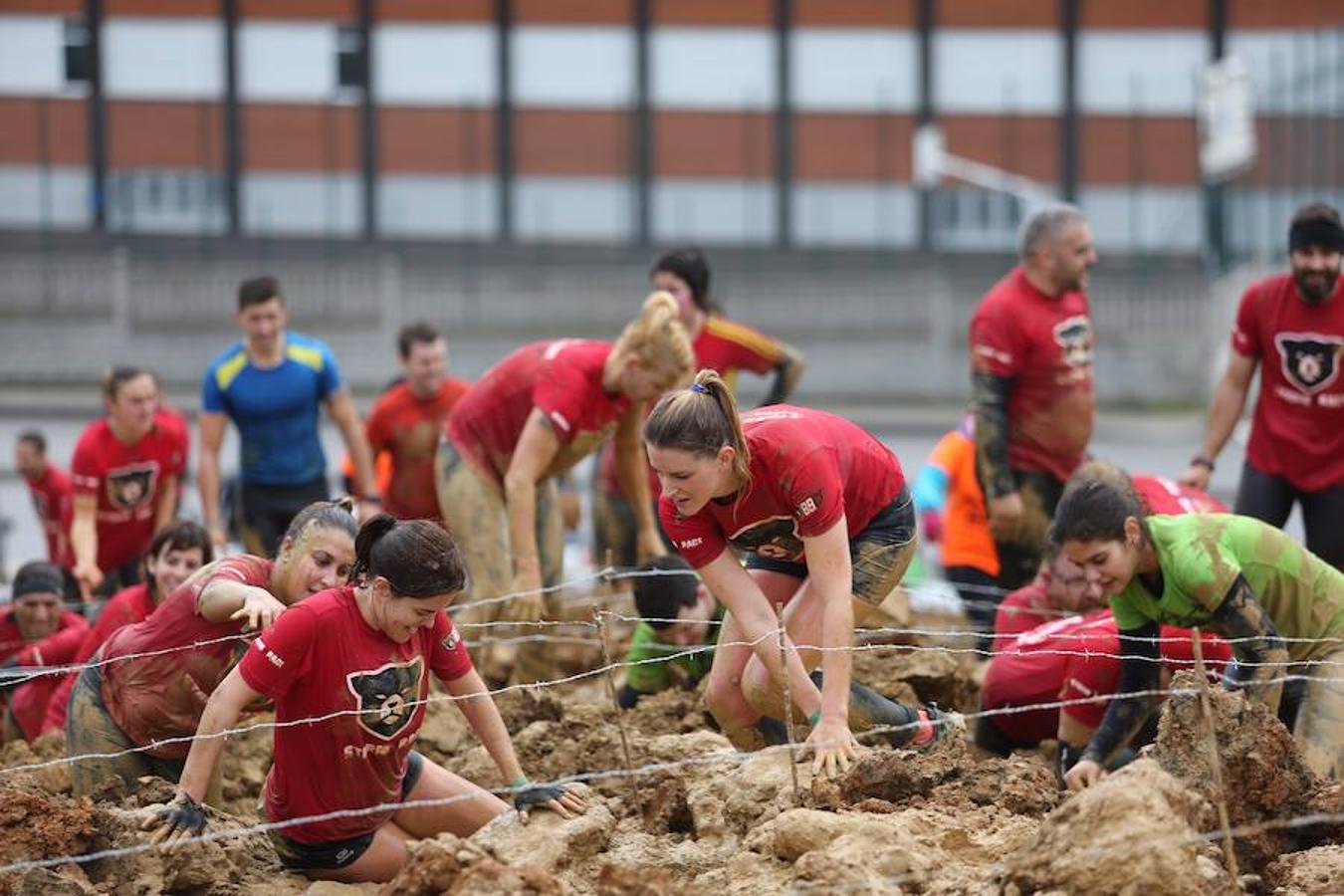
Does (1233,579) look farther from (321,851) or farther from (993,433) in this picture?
(321,851)

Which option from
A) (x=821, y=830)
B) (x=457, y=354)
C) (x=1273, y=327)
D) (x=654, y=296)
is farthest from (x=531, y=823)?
(x=457, y=354)

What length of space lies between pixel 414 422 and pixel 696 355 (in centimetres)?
143

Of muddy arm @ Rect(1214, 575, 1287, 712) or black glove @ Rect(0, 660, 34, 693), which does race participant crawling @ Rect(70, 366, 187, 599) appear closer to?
black glove @ Rect(0, 660, 34, 693)

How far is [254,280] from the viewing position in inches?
362

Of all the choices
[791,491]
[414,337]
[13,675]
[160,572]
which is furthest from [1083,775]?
[414,337]

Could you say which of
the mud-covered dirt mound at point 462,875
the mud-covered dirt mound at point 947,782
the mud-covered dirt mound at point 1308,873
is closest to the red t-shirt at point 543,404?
the mud-covered dirt mound at point 947,782

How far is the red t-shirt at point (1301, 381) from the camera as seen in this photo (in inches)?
314

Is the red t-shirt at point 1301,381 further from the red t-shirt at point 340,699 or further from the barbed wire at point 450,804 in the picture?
the red t-shirt at point 340,699

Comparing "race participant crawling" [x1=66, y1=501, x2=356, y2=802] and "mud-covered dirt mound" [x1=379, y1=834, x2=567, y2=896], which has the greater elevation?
"race participant crawling" [x1=66, y1=501, x2=356, y2=802]

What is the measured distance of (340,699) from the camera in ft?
18.0

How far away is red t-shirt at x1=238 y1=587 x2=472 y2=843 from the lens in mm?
5371

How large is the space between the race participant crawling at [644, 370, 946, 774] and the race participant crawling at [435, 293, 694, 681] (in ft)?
4.23

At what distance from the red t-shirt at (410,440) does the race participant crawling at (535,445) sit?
3.79 feet

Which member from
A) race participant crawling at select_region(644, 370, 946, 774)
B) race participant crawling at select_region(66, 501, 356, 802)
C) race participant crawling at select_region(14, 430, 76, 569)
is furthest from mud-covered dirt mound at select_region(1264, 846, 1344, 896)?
race participant crawling at select_region(14, 430, 76, 569)
